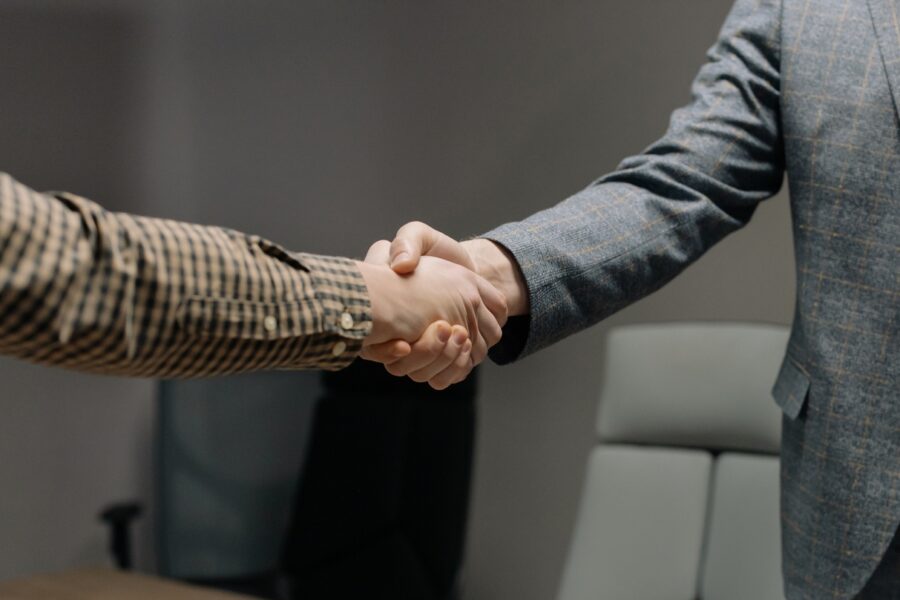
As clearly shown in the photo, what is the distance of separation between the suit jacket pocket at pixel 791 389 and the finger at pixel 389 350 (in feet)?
1.24

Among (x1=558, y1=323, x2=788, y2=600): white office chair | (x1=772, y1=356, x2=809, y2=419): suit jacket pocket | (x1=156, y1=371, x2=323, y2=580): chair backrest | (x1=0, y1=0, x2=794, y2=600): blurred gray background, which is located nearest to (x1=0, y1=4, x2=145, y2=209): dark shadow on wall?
(x1=0, y1=0, x2=794, y2=600): blurred gray background

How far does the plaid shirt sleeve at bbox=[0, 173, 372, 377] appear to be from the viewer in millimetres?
598

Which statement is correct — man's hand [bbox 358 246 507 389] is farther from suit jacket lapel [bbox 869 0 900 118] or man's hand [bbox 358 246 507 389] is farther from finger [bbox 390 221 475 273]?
suit jacket lapel [bbox 869 0 900 118]

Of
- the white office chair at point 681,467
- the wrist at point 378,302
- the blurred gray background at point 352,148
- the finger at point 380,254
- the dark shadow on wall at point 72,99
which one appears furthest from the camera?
the dark shadow on wall at point 72,99

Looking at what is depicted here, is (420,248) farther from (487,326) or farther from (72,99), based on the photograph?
(72,99)

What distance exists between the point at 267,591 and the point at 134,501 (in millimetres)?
498

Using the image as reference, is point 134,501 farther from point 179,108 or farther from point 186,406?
point 179,108

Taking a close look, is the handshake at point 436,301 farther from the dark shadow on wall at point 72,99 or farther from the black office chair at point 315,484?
the dark shadow on wall at point 72,99

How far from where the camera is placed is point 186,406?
239 centimetres

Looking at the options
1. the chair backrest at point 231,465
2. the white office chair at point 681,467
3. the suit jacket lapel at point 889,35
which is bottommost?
the chair backrest at point 231,465

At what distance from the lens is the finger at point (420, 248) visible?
2.86 ft

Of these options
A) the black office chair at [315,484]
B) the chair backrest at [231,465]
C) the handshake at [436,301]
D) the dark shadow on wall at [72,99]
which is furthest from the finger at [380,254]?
the dark shadow on wall at [72,99]

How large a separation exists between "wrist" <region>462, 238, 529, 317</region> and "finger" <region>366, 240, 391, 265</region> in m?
0.08

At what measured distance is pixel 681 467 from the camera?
171 centimetres
